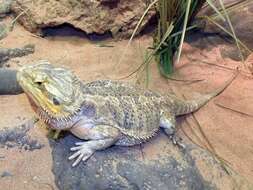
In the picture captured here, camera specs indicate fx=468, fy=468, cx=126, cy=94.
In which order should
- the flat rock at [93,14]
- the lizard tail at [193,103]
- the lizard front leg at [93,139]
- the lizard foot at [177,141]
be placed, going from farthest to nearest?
the flat rock at [93,14] → the lizard tail at [193,103] → the lizard foot at [177,141] → the lizard front leg at [93,139]

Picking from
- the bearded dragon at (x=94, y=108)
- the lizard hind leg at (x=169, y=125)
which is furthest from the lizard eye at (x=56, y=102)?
the lizard hind leg at (x=169, y=125)

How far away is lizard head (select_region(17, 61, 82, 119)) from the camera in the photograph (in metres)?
2.44

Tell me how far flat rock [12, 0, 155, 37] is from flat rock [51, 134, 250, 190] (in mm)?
1265

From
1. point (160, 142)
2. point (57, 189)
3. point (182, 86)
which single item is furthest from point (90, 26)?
point (57, 189)

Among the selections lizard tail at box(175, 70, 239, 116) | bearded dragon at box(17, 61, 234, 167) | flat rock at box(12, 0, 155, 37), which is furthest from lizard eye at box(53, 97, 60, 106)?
flat rock at box(12, 0, 155, 37)

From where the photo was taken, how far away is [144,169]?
258 centimetres

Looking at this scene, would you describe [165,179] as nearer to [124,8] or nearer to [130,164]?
[130,164]

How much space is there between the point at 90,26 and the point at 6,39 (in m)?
0.70

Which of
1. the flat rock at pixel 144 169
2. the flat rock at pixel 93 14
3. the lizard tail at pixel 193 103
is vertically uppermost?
the flat rock at pixel 93 14

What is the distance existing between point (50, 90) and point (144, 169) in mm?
674

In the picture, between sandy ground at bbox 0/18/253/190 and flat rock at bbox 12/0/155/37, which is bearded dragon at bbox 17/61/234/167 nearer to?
sandy ground at bbox 0/18/253/190

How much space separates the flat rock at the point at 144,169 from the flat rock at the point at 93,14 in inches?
49.8

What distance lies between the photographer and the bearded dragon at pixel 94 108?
246cm

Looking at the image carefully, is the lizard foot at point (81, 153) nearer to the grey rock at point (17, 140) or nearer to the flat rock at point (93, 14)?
the grey rock at point (17, 140)
